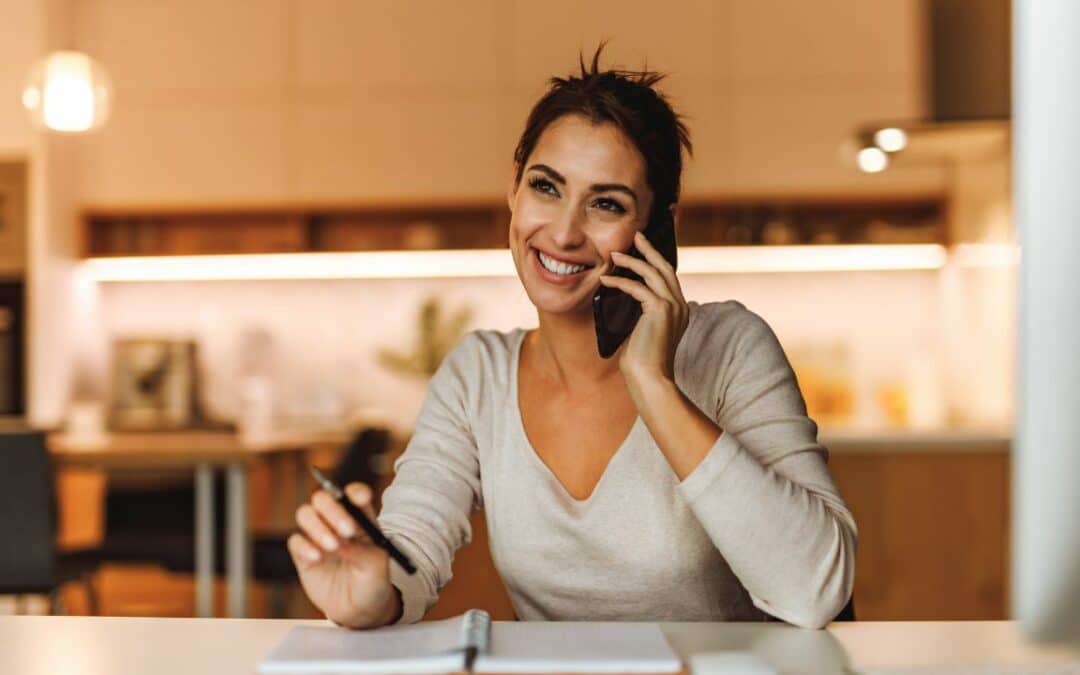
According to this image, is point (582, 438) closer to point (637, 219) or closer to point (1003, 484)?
point (637, 219)

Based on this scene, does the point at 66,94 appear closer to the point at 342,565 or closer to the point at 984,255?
the point at 342,565

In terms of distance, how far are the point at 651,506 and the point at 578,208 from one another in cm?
37

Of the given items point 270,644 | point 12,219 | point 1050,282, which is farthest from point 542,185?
point 12,219

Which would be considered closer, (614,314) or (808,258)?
(614,314)

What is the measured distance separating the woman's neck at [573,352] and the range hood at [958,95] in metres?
1.85

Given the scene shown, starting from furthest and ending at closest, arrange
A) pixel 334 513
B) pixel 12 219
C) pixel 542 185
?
pixel 12 219, pixel 542 185, pixel 334 513

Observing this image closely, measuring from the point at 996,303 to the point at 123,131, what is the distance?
3711 millimetres

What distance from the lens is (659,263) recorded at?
133 centimetres

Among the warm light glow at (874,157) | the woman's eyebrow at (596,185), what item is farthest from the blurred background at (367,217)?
the woman's eyebrow at (596,185)

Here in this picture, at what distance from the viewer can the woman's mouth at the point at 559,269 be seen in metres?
1.44

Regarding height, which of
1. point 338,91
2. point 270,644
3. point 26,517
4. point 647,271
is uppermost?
point 338,91

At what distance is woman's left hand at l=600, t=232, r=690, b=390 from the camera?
4.03ft

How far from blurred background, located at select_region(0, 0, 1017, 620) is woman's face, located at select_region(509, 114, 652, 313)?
3.38m

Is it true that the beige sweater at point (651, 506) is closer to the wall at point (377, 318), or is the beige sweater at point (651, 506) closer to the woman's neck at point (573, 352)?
the woman's neck at point (573, 352)
